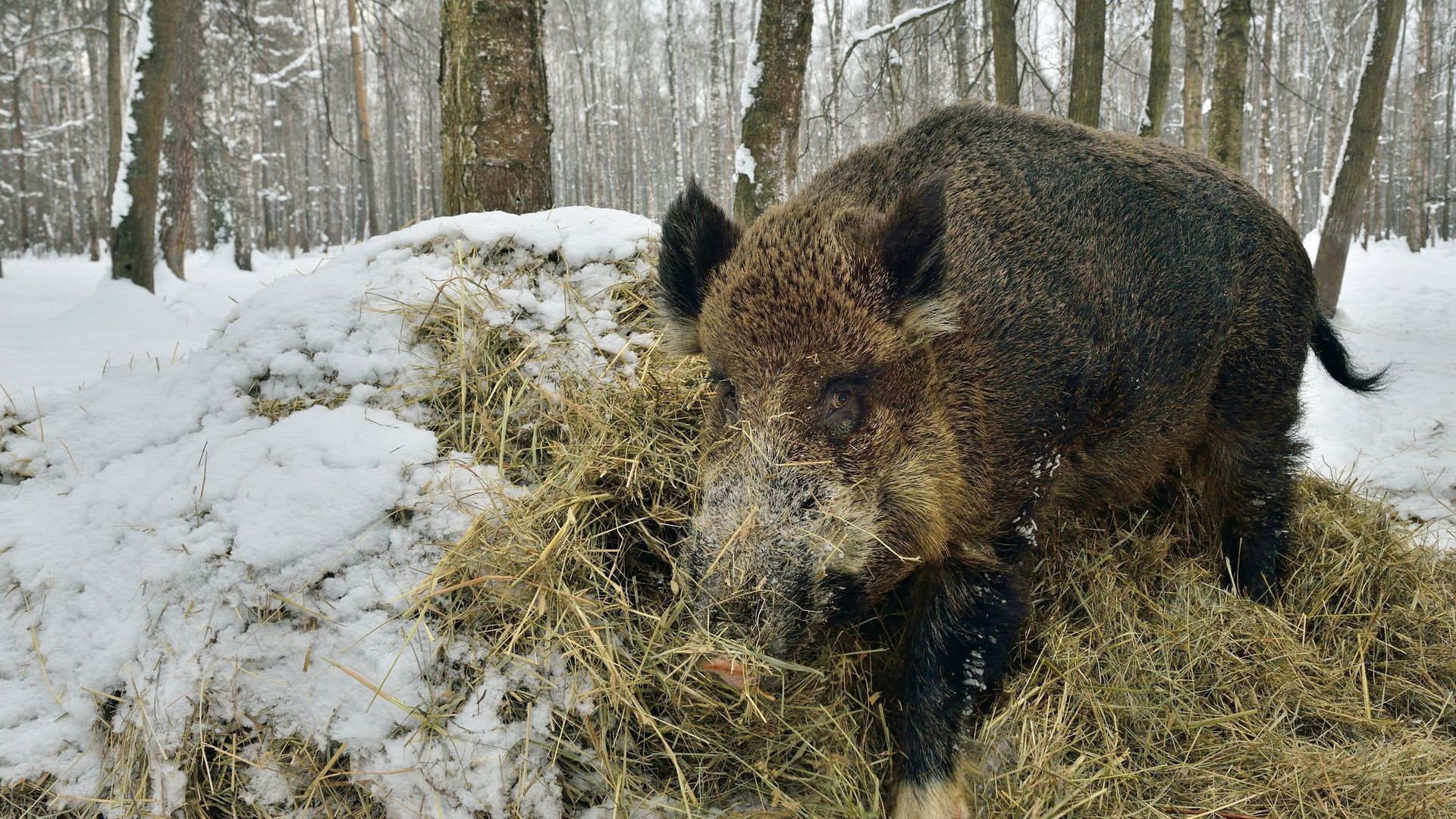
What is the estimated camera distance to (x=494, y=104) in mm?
4008

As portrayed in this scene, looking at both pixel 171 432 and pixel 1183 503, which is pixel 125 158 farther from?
pixel 1183 503

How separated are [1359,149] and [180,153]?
15879 mm

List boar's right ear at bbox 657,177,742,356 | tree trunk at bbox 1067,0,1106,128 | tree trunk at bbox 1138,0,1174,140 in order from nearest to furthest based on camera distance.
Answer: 1. boar's right ear at bbox 657,177,742,356
2. tree trunk at bbox 1067,0,1106,128
3. tree trunk at bbox 1138,0,1174,140

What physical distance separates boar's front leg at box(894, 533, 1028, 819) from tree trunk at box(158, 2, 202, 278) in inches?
575

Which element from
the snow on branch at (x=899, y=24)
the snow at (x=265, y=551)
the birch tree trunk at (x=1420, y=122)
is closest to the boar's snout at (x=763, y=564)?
the snow at (x=265, y=551)

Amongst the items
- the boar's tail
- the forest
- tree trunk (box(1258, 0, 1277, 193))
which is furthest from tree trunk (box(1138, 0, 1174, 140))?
tree trunk (box(1258, 0, 1277, 193))

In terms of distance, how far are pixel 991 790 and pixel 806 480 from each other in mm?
1125

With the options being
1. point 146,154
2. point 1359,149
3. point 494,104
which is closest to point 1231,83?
point 1359,149

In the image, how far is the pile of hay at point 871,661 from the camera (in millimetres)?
2172

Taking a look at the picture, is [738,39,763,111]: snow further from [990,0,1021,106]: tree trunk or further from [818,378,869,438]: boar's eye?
[818,378,869,438]: boar's eye

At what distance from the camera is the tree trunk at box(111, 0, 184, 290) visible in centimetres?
795

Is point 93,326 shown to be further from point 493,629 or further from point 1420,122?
point 1420,122

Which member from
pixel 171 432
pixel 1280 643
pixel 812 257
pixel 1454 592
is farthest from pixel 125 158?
pixel 1454 592

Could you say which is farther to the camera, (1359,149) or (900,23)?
(900,23)
